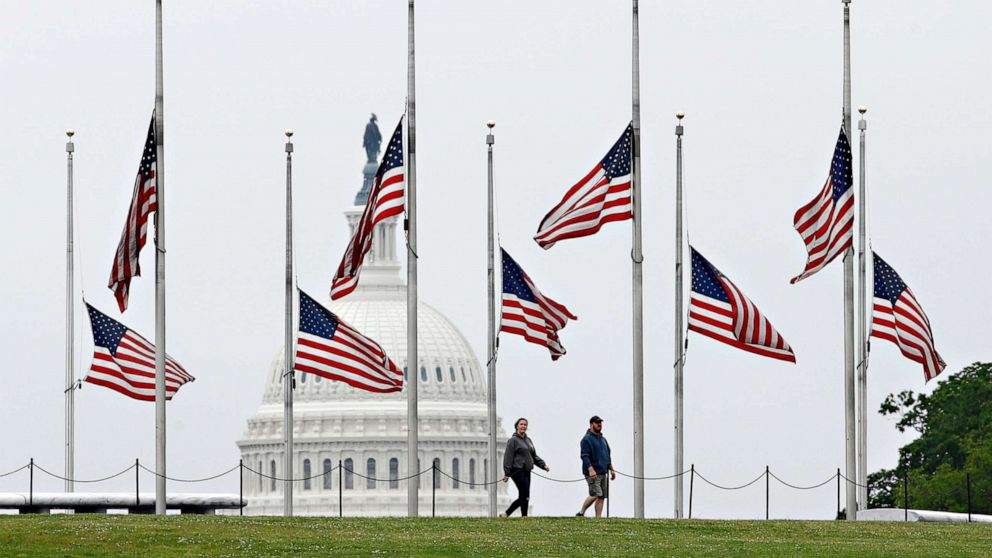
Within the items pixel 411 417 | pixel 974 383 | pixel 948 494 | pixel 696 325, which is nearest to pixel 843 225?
pixel 696 325

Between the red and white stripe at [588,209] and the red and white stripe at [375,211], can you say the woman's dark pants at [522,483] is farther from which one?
the red and white stripe at [375,211]

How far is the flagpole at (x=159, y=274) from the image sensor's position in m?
63.4

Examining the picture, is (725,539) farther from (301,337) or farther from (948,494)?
(948,494)

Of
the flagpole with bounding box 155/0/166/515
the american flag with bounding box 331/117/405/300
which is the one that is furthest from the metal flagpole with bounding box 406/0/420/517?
the flagpole with bounding box 155/0/166/515

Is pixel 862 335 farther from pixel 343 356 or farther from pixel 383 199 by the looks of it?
pixel 383 199

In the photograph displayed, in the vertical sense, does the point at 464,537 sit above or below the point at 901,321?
below

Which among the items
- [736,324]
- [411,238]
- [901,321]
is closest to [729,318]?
[736,324]

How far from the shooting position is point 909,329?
65.2 m

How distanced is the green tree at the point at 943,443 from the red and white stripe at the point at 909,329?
145ft

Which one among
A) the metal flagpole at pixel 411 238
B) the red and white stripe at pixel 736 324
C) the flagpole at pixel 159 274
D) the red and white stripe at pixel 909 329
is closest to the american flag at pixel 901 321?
the red and white stripe at pixel 909 329

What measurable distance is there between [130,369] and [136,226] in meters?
8.49

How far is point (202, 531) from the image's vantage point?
5056cm

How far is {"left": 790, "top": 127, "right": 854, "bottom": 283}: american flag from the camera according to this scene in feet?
204

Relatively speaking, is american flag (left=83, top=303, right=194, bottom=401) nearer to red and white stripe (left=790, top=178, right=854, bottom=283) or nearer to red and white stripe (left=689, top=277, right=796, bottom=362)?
red and white stripe (left=689, top=277, right=796, bottom=362)
